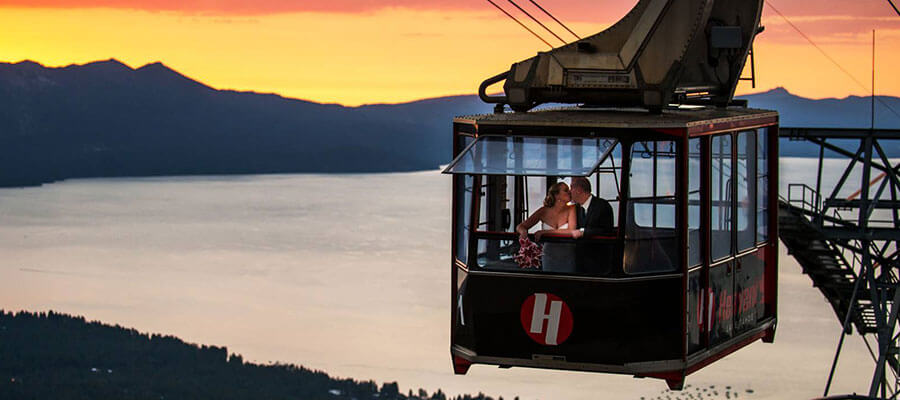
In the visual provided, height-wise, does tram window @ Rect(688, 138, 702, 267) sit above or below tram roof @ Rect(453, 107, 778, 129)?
below

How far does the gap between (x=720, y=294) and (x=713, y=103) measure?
11.1 ft

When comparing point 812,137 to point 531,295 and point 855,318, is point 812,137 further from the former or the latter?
point 531,295

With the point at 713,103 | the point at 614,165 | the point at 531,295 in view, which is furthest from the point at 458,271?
the point at 713,103

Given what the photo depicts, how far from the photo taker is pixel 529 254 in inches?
650

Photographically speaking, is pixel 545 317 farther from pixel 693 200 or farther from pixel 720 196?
pixel 720 196

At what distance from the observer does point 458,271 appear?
56.3 feet

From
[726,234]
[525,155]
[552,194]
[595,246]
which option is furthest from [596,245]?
[726,234]

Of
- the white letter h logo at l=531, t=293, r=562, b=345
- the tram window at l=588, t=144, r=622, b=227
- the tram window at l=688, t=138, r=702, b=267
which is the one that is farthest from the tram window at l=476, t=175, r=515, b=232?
the tram window at l=688, t=138, r=702, b=267

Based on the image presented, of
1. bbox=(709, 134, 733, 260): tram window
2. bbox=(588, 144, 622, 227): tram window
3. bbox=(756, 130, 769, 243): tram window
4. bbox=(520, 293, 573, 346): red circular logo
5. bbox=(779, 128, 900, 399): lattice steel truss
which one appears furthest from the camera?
bbox=(779, 128, 900, 399): lattice steel truss

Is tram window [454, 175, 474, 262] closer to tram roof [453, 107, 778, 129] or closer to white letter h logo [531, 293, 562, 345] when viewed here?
tram roof [453, 107, 778, 129]

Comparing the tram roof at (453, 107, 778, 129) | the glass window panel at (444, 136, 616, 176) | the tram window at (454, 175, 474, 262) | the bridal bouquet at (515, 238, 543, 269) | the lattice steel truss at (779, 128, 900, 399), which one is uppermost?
the tram roof at (453, 107, 778, 129)

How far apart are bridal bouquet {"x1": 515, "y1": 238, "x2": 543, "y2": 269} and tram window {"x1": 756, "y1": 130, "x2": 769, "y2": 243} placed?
12.5 ft

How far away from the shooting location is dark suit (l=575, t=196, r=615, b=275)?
16438 millimetres

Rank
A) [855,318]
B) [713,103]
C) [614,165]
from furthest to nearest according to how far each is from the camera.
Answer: [855,318] < [713,103] < [614,165]
